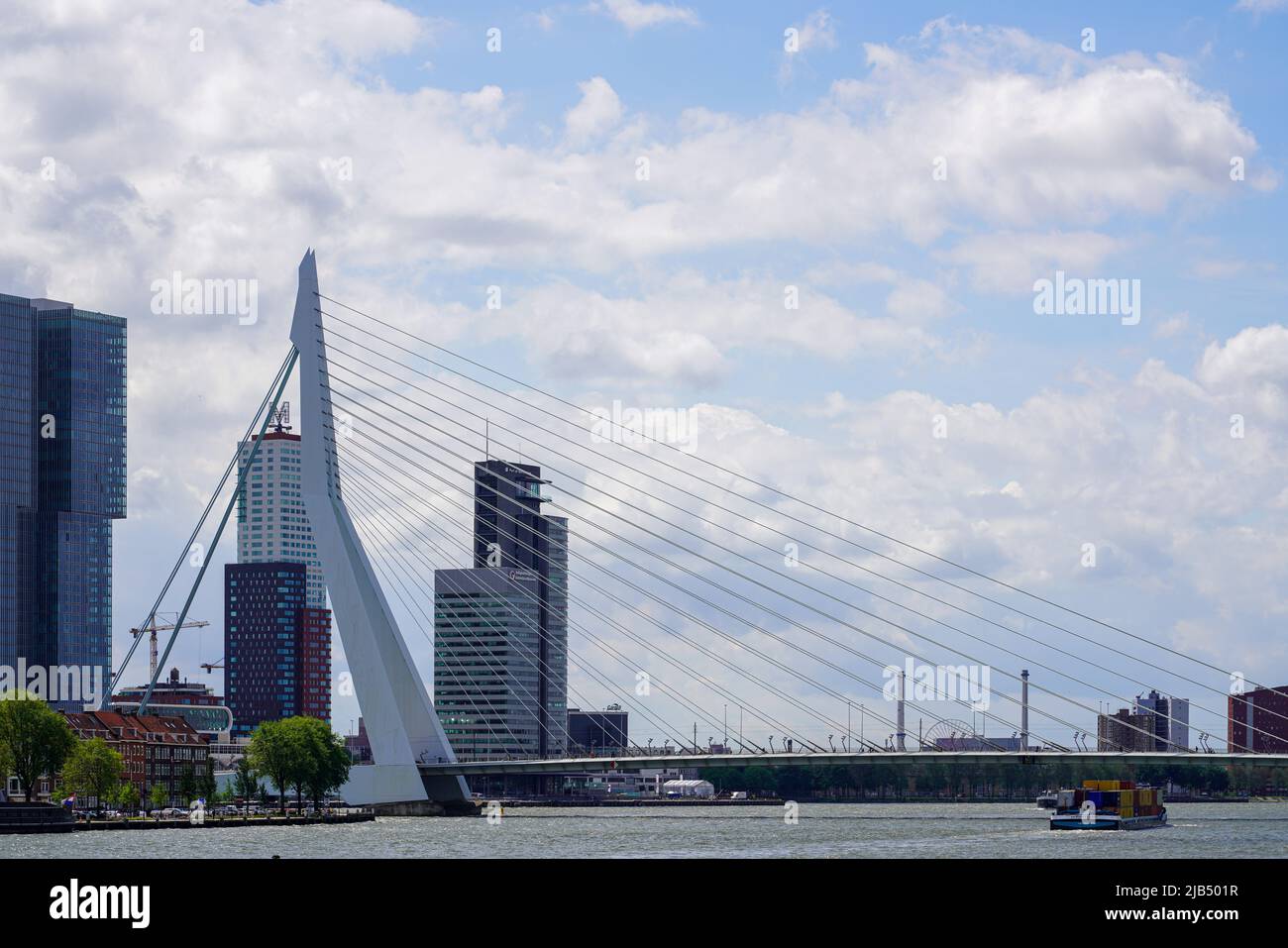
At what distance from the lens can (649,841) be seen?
2704 inches

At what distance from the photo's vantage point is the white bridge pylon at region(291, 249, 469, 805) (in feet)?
253

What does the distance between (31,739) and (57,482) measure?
82475mm

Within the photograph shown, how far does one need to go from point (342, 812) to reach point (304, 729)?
6468 mm

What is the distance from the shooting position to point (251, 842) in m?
67.0

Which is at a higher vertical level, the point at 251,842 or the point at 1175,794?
the point at 251,842

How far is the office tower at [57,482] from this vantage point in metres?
163

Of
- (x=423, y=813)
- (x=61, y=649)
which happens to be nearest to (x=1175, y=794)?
(x=61, y=649)

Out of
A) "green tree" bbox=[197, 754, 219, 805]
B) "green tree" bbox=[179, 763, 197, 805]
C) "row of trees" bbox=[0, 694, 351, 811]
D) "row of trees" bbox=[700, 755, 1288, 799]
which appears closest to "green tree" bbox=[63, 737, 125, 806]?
"row of trees" bbox=[0, 694, 351, 811]

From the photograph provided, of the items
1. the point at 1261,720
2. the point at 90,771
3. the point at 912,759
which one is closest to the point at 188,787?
the point at 90,771

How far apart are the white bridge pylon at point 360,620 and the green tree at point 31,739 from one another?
17.5m

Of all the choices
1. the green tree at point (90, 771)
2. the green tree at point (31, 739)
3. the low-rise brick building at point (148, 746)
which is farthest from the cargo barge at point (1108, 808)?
the low-rise brick building at point (148, 746)

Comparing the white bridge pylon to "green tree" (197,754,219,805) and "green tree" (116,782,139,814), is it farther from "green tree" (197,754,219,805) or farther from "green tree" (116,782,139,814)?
"green tree" (197,754,219,805)
